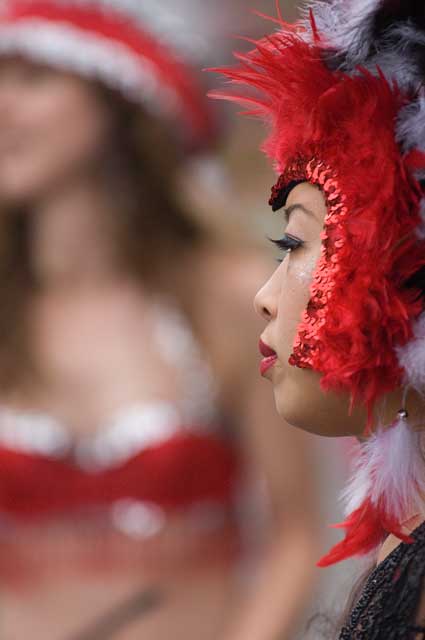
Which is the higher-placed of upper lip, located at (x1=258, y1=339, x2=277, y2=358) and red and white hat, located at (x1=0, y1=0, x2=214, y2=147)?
red and white hat, located at (x1=0, y1=0, x2=214, y2=147)

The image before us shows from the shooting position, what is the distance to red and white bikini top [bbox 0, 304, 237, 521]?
2762 millimetres

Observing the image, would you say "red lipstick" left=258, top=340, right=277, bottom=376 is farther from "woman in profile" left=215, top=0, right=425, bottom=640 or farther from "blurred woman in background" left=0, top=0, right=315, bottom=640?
"blurred woman in background" left=0, top=0, right=315, bottom=640

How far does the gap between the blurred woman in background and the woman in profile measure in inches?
51.1

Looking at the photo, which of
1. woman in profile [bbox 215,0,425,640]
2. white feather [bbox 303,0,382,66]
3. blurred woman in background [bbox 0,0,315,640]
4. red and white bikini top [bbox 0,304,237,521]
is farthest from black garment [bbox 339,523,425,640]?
red and white bikini top [bbox 0,304,237,521]

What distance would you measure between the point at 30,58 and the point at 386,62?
159 centimetres

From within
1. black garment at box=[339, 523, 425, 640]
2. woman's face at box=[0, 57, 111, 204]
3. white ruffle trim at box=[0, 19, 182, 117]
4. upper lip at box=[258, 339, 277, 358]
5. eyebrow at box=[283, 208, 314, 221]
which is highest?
white ruffle trim at box=[0, 19, 182, 117]

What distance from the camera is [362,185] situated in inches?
53.3

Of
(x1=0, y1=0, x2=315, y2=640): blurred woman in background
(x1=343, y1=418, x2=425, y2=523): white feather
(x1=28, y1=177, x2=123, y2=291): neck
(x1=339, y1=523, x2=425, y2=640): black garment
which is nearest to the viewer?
(x1=339, y1=523, x2=425, y2=640): black garment

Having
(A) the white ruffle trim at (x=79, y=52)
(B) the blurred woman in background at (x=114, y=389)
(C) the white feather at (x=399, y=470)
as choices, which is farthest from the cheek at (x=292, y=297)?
(A) the white ruffle trim at (x=79, y=52)

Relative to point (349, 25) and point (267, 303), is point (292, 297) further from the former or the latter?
point (349, 25)

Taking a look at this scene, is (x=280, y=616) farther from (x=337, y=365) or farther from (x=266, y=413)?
(x=337, y=365)

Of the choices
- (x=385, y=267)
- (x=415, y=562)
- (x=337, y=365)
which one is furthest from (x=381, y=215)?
(x=415, y=562)

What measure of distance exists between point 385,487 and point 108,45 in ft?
5.54

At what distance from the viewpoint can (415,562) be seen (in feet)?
4.26
